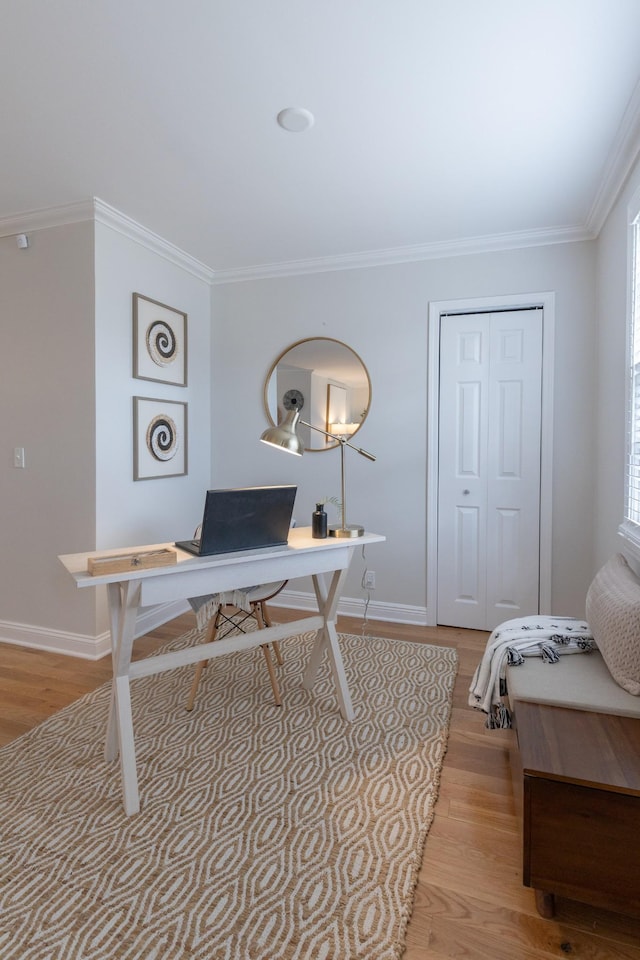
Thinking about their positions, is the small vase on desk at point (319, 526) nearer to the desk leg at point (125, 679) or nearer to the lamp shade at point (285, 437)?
the lamp shade at point (285, 437)

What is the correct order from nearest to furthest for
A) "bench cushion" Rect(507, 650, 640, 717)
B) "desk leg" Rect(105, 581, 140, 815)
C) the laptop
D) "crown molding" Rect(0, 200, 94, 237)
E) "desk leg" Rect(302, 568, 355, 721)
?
"bench cushion" Rect(507, 650, 640, 717) < "desk leg" Rect(105, 581, 140, 815) < the laptop < "desk leg" Rect(302, 568, 355, 721) < "crown molding" Rect(0, 200, 94, 237)

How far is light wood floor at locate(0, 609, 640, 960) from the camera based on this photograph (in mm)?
1253

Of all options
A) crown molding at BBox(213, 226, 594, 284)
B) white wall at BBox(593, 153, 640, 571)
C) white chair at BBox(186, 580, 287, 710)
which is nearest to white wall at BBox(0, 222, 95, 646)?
white chair at BBox(186, 580, 287, 710)

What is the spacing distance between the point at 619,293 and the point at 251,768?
8.86 feet

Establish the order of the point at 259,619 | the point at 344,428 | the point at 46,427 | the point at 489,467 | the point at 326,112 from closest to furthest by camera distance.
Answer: the point at 326,112 → the point at 259,619 → the point at 46,427 → the point at 489,467 → the point at 344,428

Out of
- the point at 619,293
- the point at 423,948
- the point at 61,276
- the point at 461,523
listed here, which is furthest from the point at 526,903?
the point at 61,276

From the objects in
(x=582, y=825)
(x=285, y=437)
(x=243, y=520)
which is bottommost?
(x=582, y=825)

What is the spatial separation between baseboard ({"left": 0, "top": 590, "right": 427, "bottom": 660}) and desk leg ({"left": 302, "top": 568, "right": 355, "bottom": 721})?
1070 millimetres

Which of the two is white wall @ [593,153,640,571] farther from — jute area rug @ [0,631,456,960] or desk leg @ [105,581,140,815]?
desk leg @ [105,581,140,815]

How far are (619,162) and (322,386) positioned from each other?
2056mm

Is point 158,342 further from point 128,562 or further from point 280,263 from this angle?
point 128,562

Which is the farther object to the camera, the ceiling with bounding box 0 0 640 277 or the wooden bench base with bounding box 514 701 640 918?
the ceiling with bounding box 0 0 640 277

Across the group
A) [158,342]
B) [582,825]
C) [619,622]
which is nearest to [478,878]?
[582,825]

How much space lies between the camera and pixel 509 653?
1.91 metres
